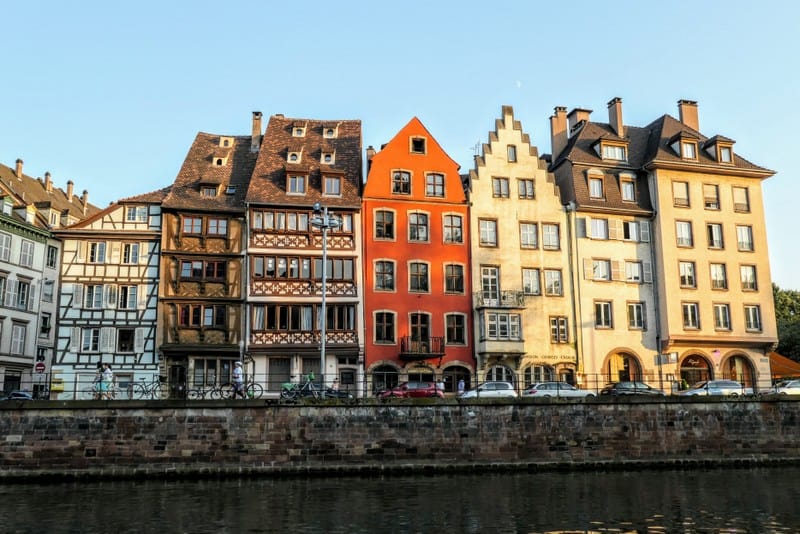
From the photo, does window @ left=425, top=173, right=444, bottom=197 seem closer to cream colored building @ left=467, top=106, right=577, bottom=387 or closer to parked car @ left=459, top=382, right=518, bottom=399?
cream colored building @ left=467, top=106, right=577, bottom=387

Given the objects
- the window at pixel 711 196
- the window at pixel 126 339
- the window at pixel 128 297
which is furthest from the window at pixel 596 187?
the window at pixel 126 339

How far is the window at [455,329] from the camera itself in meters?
46.2

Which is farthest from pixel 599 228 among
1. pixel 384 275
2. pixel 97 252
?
pixel 97 252

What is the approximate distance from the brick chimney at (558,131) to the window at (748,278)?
14.1 metres

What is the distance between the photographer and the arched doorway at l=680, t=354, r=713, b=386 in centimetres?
4869

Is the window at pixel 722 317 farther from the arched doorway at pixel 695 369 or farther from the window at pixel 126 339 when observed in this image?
the window at pixel 126 339

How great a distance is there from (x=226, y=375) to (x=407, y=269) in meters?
12.0

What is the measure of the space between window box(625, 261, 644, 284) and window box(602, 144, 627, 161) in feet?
23.6

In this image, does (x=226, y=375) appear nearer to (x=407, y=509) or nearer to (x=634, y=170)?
(x=407, y=509)

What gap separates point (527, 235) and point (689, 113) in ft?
56.5

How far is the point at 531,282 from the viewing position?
47.8 meters

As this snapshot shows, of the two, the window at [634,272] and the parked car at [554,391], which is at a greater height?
the window at [634,272]

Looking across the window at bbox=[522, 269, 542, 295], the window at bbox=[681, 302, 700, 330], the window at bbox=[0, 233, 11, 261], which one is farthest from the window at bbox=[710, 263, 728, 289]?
the window at bbox=[0, 233, 11, 261]

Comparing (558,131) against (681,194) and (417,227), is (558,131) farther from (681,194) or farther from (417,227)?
(417,227)
